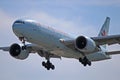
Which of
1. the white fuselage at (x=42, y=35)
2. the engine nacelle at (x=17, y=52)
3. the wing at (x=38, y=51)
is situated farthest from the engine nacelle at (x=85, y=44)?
the engine nacelle at (x=17, y=52)

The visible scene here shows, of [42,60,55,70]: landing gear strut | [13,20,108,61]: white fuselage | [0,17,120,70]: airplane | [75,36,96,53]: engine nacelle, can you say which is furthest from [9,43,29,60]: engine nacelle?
[75,36,96,53]: engine nacelle

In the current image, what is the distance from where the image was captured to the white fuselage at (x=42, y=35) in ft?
156

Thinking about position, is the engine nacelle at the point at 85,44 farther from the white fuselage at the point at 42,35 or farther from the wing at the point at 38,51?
the wing at the point at 38,51

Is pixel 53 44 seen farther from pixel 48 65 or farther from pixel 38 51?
pixel 48 65

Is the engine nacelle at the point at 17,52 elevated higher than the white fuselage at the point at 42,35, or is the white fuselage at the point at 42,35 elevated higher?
the white fuselage at the point at 42,35

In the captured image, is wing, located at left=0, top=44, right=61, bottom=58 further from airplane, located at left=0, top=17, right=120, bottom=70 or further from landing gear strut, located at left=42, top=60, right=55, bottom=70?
landing gear strut, located at left=42, top=60, right=55, bottom=70

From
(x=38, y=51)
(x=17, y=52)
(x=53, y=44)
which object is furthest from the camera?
(x=38, y=51)

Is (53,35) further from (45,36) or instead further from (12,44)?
(12,44)

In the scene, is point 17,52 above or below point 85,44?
below

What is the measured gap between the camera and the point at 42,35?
158 ft

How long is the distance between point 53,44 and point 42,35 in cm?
173

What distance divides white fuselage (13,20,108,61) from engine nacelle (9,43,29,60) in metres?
5.12

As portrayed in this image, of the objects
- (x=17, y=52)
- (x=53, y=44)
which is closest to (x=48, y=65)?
(x=17, y=52)

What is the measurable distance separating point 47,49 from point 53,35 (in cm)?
167
